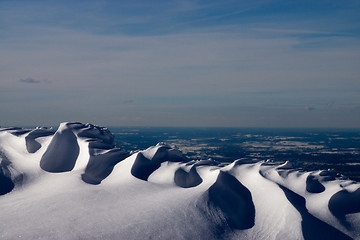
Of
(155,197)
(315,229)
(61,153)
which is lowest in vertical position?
(315,229)

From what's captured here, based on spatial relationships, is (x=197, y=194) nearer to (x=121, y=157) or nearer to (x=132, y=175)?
(x=132, y=175)

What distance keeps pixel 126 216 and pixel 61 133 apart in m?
10.7

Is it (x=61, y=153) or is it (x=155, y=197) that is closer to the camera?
(x=155, y=197)

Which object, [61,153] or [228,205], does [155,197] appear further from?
[61,153]

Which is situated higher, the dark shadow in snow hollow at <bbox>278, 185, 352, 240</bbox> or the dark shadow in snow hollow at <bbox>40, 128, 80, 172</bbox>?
the dark shadow in snow hollow at <bbox>40, 128, 80, 172</bbox>

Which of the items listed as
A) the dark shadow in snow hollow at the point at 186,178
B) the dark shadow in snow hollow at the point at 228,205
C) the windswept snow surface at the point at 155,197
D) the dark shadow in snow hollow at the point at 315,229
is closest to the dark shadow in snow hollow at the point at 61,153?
the windswept snow surface at the point at 155,197

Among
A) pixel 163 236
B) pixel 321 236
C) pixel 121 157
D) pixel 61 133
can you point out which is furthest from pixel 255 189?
pixel 61 133

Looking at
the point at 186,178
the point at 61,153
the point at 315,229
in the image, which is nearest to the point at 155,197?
the point at 186,178

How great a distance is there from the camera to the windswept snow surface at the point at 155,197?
45.8 feet

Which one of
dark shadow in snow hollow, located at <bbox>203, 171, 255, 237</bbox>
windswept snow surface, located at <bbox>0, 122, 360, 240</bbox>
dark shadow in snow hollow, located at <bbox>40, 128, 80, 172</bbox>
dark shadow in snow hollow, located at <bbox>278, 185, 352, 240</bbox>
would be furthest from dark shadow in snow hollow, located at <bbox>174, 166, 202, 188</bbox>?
dark shadow in snow hollow, located at <bbox>40, 128, 80, 172</bbox>

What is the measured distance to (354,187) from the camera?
55.9ft

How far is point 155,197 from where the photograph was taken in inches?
652

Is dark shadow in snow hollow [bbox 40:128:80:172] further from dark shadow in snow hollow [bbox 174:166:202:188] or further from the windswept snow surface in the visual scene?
dark shadow in snow hollow [bbox 174:166:202:188]

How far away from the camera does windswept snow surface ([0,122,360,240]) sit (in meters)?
14.0
